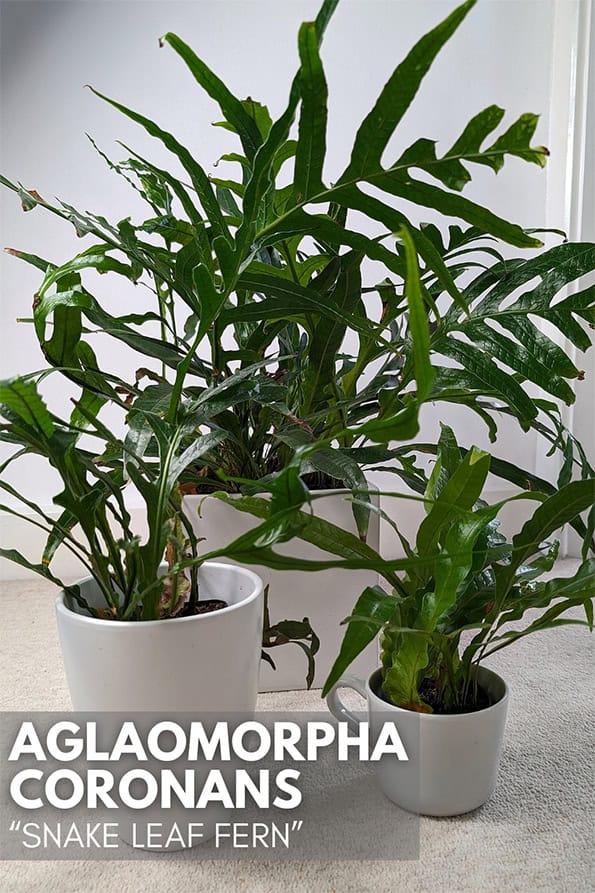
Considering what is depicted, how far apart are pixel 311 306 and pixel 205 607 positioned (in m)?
0.24

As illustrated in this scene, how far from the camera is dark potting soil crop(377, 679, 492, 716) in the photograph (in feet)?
1.87

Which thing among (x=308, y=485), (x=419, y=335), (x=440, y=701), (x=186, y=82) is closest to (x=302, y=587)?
(x=308, y=485)

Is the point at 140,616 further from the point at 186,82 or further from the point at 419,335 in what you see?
the point at 186,82

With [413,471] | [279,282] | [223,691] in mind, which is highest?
[279,282]

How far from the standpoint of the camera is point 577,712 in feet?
2.45

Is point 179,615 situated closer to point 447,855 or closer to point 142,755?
point 142,755

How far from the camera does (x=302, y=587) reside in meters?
0.76

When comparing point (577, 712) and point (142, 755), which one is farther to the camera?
point (577, 712)

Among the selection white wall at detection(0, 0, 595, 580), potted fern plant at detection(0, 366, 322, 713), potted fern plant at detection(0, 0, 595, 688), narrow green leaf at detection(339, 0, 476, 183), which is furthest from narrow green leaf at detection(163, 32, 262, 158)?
white wall at detection(0, 0, 595, 580)

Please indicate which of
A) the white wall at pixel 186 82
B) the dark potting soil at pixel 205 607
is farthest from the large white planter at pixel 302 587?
the white wall at pixel 186 82

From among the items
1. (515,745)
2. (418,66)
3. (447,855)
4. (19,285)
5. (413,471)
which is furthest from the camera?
(19,285)

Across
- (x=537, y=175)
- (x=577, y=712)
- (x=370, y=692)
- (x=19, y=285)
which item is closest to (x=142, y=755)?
(x=370, y=692)

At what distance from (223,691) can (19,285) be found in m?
0.98

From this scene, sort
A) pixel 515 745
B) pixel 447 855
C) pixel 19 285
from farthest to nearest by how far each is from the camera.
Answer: pixel 19 285
pixel 515 745
pixel 447 855
